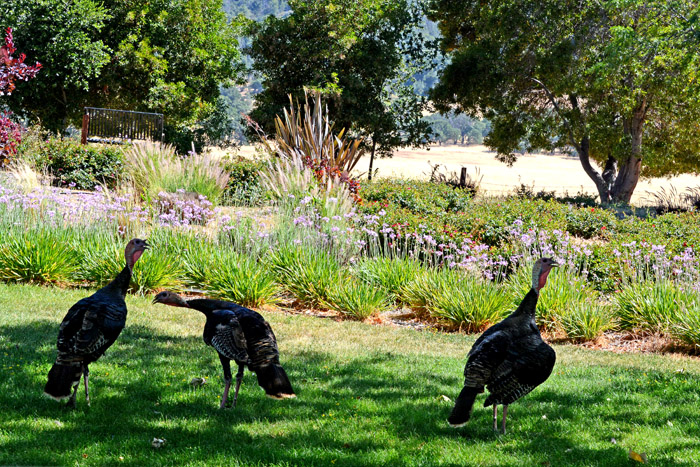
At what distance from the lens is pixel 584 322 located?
7.85 metres

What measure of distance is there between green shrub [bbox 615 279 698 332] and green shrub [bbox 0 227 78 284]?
723 cm

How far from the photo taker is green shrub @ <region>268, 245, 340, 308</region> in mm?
8781

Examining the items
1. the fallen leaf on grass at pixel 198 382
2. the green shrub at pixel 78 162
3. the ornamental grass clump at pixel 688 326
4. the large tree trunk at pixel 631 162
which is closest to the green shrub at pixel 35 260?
the fallen leaf on grass at pixel 198 382

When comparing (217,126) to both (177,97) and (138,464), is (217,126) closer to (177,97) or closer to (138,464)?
(177,97)

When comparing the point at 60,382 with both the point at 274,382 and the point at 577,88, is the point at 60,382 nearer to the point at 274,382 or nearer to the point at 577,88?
the point at 274,382

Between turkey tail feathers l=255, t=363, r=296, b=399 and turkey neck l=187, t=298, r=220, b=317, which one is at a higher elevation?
turkey neck l=187, t=298, r=220, b=317

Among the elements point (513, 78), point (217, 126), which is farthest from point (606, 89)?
point (217, 126)

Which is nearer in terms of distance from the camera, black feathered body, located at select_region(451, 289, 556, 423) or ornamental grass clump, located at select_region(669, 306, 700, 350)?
black feathered body, located at select_region(451, 289, 556, 423)

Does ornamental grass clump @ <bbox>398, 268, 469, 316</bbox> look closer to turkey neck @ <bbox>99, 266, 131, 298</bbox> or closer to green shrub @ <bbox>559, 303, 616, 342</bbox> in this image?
green shrub @ <bbox>559, 303, 616, 342</bbox>

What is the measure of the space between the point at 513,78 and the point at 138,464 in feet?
75.8

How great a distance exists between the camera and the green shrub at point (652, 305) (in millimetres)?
7824

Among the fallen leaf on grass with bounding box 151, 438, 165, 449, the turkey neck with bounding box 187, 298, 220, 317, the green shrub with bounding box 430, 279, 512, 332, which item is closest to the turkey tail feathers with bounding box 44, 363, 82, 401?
the fallen leaf on grass with bounding box 151, 438, 165, 449

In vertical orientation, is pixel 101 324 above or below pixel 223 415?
above

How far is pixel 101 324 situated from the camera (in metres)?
4.20
